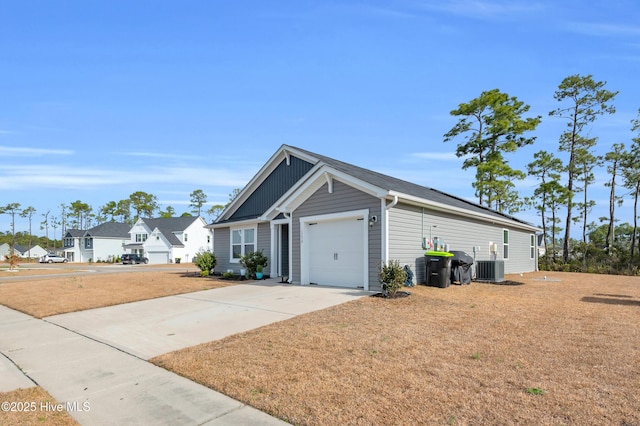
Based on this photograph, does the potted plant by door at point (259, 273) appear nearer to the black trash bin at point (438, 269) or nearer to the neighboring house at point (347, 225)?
the neighboring house at point (347, 225)

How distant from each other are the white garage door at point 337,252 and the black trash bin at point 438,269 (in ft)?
7.59

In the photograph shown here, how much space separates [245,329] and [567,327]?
19.9 ft

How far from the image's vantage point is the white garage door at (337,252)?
37.0 ft

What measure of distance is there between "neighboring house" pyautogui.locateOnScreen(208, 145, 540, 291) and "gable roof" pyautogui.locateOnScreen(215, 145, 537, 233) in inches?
1.8

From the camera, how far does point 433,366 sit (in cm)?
460

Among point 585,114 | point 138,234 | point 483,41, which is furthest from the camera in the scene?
point 138,234

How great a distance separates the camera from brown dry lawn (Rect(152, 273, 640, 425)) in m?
3.41

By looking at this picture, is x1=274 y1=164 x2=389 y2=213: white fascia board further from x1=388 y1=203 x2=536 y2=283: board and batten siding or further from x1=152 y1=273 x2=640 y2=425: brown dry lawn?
x1=152 y1=273 x2=640 y2=425: brown dry lawn

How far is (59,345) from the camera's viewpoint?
21.3 ft

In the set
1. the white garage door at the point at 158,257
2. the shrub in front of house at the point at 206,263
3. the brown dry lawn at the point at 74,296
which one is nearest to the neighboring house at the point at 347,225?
the shrub in front of house at the point at 206,263

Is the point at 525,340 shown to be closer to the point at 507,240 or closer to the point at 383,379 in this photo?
the point at 383,379

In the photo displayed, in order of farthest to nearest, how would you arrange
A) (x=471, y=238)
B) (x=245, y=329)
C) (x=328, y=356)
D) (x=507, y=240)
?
1. (x=507, y=240)
2. (x=471, y=238)
3. (x=245, y=329)
4. (x=328, y=356)

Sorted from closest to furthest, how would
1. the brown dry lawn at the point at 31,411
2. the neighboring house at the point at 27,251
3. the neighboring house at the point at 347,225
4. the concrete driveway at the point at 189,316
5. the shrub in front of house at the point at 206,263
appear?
the brown dry lawn at the point at 31,411 → the concrete driveway at the point at 189,316 → the neighboring house at the point at 347,225 → the shrub in front of house at the point at 206,263 → the neighboring house at the point at 27,251

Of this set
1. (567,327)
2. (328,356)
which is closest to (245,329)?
(328,356)
